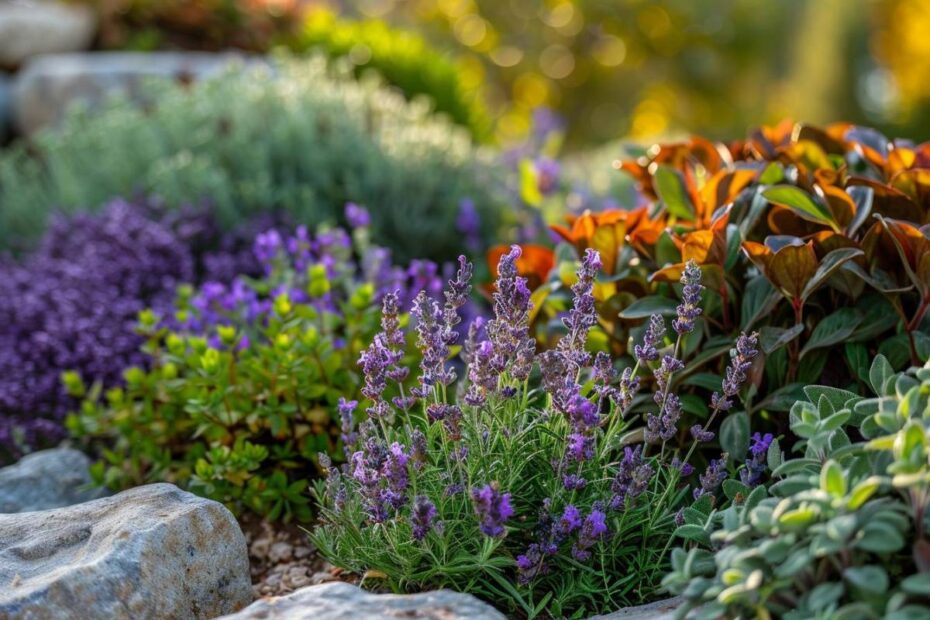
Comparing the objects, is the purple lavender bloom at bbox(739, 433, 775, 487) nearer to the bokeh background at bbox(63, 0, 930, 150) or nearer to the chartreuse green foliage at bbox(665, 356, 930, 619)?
the chartreuse green foliage at bbox(665, 356, 930, 619)

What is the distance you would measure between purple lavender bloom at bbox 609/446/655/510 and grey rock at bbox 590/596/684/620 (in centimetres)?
20

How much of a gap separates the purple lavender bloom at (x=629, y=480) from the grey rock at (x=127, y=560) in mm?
872

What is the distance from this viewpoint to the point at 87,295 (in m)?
3.96

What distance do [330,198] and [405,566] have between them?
3.03 meters

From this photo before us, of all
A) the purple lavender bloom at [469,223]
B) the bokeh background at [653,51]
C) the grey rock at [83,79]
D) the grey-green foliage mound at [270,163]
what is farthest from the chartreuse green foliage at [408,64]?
the bokeh background at [653,51]

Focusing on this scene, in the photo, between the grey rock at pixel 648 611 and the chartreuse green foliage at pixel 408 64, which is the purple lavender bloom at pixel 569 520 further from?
the chartreuse green foliage at pixel 408 64

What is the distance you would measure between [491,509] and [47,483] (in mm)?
1716

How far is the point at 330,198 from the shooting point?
490 centimetres

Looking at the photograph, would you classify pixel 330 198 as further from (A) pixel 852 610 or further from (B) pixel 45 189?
(A) pixel 852 610

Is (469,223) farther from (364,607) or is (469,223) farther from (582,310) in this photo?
(364,607)

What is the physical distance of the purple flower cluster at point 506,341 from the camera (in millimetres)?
2035

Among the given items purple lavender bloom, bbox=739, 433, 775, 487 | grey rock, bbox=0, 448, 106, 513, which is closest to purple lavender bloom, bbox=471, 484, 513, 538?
purple lavender bloom, bbox=739, 433, 775, 487

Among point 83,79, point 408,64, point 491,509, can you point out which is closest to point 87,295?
point 491,509

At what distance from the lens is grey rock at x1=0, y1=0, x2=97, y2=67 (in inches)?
360
